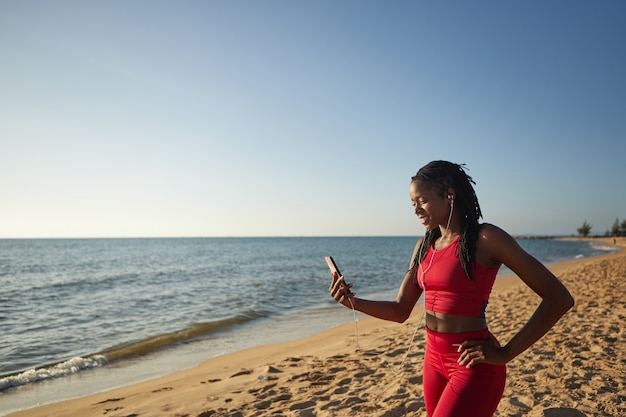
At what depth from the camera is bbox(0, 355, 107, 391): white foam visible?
686 cm

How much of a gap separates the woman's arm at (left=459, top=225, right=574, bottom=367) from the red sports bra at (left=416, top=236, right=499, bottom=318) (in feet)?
0.39

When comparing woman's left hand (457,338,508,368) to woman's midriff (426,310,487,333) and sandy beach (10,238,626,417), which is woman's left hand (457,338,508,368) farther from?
sandy beach (10,238,626,417)

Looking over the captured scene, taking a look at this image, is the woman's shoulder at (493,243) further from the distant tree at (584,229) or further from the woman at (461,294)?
the distant tree at (584,229)

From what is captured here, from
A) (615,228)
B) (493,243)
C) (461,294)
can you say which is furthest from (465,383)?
(615,228)

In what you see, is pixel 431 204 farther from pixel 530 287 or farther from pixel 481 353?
pixel 481 353

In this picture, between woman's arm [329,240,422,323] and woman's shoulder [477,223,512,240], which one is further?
woman's arm [329,240,422,323]

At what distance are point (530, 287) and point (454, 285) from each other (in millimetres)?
382

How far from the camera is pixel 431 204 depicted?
2350 millimetres

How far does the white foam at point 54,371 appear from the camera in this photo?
270 inches

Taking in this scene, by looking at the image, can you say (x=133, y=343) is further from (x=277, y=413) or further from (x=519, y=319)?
(x=519, y=319)

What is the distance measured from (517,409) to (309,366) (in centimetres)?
336

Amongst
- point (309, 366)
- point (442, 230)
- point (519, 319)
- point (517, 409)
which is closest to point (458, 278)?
point (442, 230)

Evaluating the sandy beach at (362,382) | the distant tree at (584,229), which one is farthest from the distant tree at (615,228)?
the sandy beach at (362,382)

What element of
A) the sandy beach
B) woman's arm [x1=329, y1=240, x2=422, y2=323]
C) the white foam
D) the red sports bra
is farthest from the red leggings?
the white foam
